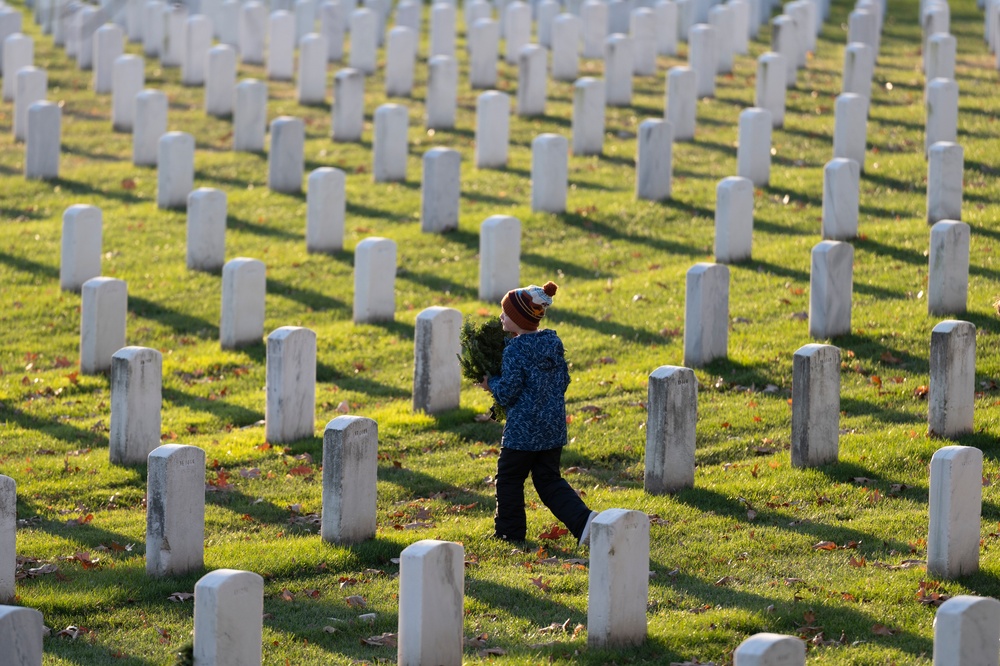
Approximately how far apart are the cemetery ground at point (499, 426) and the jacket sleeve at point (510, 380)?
802 millimetres

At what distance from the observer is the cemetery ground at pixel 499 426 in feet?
23.4

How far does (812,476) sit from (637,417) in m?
1.54

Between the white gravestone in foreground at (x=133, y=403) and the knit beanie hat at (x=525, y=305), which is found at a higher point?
the knit beanie hat at (x=525, y=305)

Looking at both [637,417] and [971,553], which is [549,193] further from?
[971,553]

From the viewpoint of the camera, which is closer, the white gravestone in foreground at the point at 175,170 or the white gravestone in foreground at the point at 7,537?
the white gravestone in foreground at the point at 7,537

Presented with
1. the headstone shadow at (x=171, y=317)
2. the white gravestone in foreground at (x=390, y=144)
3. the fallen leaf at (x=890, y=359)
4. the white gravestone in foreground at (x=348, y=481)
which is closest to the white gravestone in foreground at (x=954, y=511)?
the white gravestone in foreground at (x=348, y=481)

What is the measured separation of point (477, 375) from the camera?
8.19m

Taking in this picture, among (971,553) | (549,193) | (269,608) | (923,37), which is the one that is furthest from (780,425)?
(923,37)

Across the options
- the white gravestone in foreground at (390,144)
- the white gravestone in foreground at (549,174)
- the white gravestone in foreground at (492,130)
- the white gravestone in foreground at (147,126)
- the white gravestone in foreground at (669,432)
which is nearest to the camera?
the white gravestone in foreground at (669,432)

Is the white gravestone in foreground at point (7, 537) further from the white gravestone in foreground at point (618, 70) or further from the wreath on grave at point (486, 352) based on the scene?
the white gravestone in foreground at point (618, 70)

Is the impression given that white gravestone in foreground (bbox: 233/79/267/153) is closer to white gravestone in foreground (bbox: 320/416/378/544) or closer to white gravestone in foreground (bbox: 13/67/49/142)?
white gravestone in foreground (bbox: 13/67/49/142)

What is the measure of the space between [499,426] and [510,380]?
7.72 ft

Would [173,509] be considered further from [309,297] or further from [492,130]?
[492,130]

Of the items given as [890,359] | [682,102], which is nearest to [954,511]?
[890,359]
